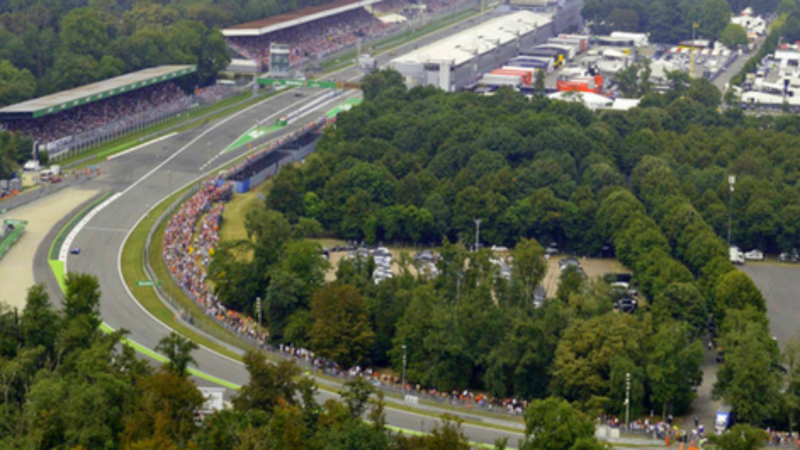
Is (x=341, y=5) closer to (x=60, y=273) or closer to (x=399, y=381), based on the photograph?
(x=60, y=273)

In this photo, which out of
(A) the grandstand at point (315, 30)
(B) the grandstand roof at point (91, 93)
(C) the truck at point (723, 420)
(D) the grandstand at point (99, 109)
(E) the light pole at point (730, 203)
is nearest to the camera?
(C) the truck at point (723, 420)

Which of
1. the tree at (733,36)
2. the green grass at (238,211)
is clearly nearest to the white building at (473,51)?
the tree at (733,36)

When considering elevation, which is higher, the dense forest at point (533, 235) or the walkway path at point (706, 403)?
the dense forest at point (533, 235)

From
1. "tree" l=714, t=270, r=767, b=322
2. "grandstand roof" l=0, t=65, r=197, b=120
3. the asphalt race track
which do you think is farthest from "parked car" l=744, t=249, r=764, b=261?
"grandstand roof" l=0, t=65, r=197, b=120

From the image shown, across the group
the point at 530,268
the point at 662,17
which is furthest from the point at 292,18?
the point at 530,268

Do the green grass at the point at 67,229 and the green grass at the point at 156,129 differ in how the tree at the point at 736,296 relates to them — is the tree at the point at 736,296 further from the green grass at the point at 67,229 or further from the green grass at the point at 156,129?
the green grass at the point at 156,129

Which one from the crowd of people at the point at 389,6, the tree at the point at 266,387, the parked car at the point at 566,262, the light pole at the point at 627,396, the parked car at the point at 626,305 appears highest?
the tree at the point at 266,387

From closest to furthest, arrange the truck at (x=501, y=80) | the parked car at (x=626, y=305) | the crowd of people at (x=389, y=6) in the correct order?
1. the parked car at (x=626, y=305)
2. the truck at (x=501, y=80)
3. the crowd of people at (x=389, y=6)
